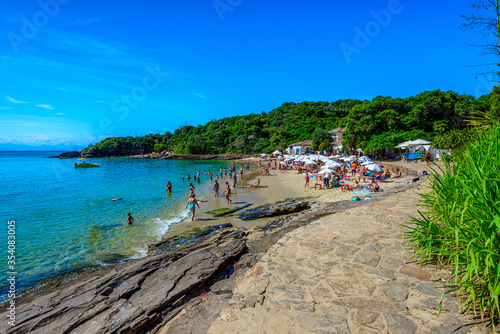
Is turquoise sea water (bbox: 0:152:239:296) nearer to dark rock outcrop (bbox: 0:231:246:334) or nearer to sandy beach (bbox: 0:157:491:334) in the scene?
sandy beach (bbox: 0:157:491:334)

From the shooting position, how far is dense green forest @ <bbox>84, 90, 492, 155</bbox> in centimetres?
3562

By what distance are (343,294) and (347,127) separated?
3967cm

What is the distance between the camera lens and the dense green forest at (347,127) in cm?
3562

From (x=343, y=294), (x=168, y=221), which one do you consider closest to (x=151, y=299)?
(x=343, y=294)

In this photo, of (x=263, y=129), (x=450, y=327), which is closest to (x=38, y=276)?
(x=450, y=327)

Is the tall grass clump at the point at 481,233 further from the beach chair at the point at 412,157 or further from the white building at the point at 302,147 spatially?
the white building at the point at 302,147

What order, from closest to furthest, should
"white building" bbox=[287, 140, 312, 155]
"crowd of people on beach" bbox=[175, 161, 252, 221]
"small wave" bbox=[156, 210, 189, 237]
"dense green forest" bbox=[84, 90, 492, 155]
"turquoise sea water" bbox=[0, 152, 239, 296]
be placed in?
"turquoise sea water" bbox=[0, 152, 239, 296] < "small wave" bbox=[156, 210, 189, 237] < "crowd of people on beach" bbox=[175, 161, 252, 221] < "dense green forest" bbox=[84, 90, 492, 155] < "white building" bbox=[287, 140, 312, 155]

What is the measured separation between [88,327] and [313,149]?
5598cm

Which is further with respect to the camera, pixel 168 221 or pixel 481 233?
pixel 168 221

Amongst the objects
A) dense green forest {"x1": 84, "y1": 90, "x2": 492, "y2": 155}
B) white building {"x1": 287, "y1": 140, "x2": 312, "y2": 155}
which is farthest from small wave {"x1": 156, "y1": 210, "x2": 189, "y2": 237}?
white building {"x1": 287, "y1": 140, "x2": 312, "y2": 155}

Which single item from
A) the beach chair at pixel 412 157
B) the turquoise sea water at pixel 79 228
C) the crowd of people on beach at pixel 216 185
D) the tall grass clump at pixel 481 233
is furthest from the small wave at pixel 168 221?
the beach chair at pixel 412 157

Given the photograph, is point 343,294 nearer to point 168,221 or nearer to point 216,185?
point 168,221

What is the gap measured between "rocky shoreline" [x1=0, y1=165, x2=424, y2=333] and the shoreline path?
0.56m

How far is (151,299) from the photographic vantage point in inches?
168
